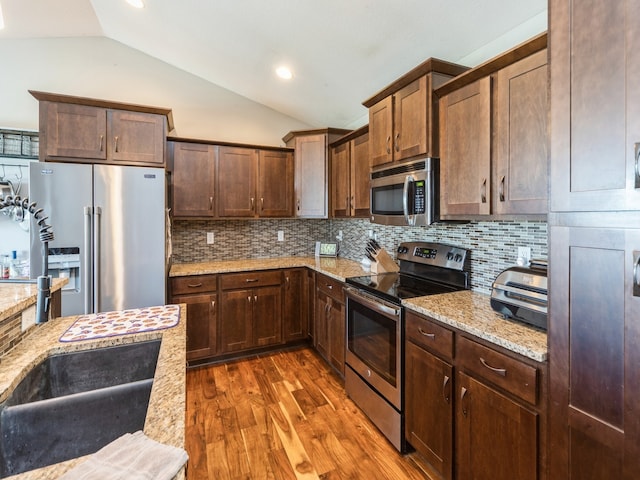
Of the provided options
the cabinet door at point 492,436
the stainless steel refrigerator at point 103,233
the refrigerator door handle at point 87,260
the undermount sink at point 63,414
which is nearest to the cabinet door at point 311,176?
the stainless steel refrigerator at point 103,233

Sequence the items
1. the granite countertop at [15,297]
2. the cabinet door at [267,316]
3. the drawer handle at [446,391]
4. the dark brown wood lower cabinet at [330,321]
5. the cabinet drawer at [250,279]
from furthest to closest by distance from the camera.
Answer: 1. the cabinet door at [267,316]
2. the cabinet drawer at [250,279]
3. the dark brown wood lower cabinet at [330,321]
4. the drawer handle at [446,391]
5. the granite countertop at [15,297]

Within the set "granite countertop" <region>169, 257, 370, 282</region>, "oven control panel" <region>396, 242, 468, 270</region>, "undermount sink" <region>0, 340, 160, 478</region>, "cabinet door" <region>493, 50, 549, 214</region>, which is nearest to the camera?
"undermount sink" <region>0, 340, 160, 478</region>

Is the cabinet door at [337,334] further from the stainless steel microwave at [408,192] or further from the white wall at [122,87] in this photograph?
the white wall at [122,87]

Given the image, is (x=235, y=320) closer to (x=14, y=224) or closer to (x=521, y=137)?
(x=14, y=224)

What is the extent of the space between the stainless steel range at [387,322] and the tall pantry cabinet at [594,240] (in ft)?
2.80

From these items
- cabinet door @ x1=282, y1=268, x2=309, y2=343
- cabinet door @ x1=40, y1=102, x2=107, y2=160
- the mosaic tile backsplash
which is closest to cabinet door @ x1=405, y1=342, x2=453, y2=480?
the mosaic tile backsplash

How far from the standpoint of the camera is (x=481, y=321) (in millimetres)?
1443

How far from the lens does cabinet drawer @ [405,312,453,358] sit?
59.6 inches

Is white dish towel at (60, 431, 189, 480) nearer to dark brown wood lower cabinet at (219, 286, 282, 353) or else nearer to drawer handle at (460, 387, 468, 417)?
drawer handle at (460, 387, 468, 417)

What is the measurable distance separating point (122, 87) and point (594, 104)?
3786 millimetres

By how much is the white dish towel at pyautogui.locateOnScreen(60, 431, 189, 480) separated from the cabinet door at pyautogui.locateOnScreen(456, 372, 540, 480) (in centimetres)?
121

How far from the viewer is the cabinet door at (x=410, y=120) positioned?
6.37 feet

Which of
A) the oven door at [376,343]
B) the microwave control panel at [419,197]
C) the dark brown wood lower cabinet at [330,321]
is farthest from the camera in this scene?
the dark brown wood lower cabinet at [330,321]

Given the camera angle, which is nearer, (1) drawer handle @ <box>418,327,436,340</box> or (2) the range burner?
(1) drawer handle @ <box>418,327,436,340</box>
